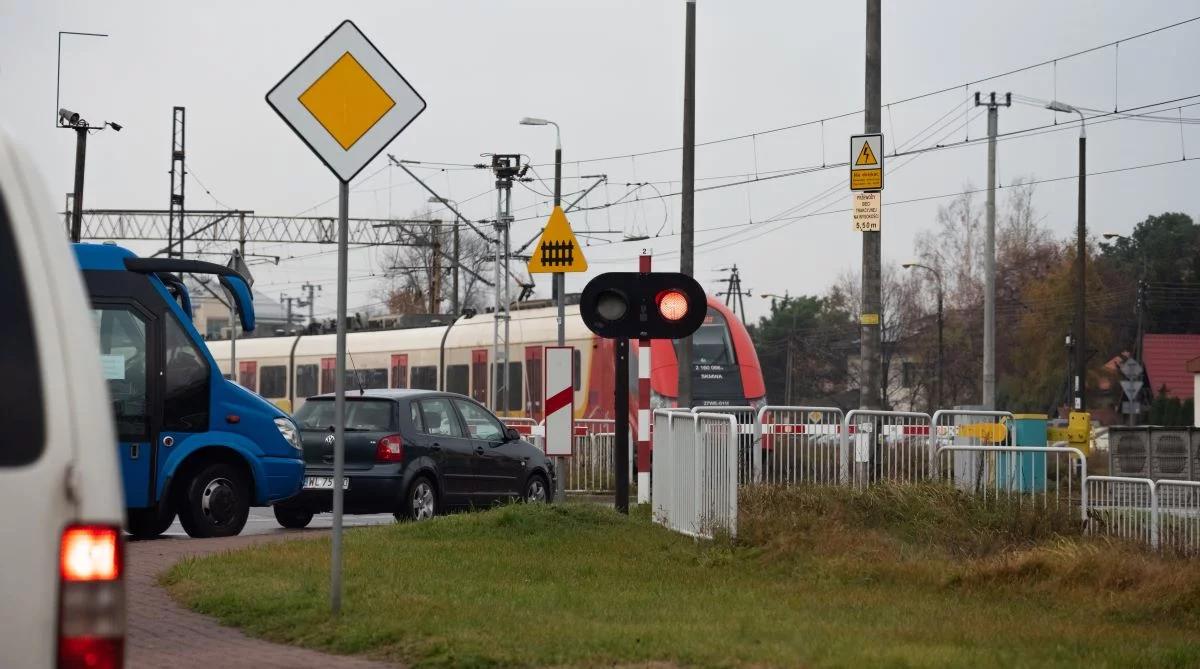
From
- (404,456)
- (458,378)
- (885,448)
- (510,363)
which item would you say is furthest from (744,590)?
(458,378)

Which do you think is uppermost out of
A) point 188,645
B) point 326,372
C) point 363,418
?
point 326,372

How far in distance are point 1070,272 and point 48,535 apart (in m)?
76.3

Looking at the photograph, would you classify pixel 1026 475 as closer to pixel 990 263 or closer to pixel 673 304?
pixel 673 304

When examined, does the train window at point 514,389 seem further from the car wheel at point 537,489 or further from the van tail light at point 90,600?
the van tail light at point 90,600

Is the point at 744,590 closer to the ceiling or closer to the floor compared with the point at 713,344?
closer to the floor

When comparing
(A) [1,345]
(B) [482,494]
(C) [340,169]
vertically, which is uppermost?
(C) [340,169]

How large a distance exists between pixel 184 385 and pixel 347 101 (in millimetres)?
6698

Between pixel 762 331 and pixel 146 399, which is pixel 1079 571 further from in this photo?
pixel 762 331

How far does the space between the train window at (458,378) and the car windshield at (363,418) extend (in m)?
18.4

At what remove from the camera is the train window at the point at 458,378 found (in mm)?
37691

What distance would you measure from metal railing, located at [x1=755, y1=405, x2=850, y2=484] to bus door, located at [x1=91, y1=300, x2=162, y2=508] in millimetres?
5336

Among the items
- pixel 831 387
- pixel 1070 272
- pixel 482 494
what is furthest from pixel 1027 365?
pixel 482 494

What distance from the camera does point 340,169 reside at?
30.9 ft

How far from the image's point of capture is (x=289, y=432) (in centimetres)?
1658
